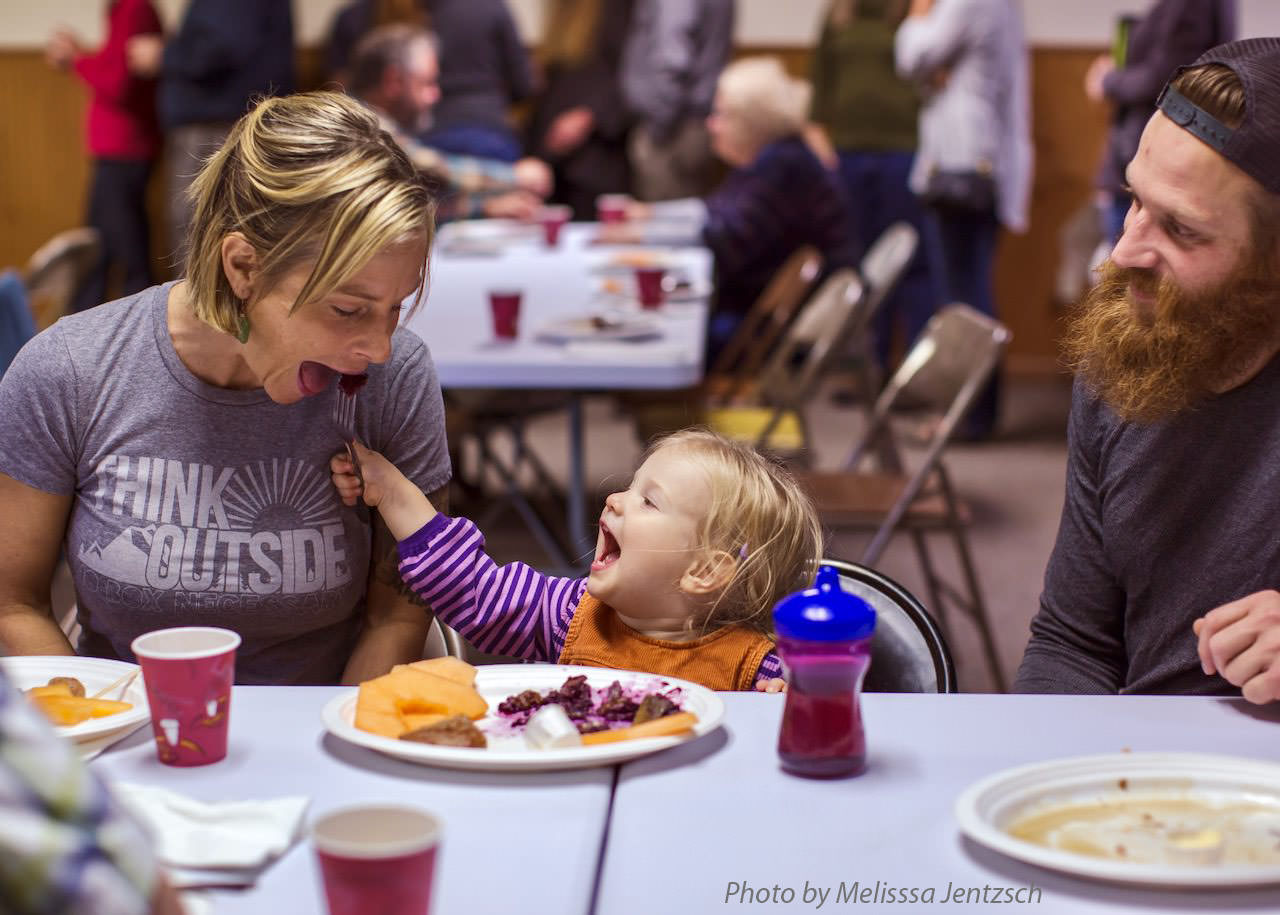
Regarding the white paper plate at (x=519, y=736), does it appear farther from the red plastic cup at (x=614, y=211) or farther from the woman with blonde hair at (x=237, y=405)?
the red plastic cup at (x=614, y=211)

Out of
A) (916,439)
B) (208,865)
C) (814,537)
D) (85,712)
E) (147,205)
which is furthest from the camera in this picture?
(147,205)

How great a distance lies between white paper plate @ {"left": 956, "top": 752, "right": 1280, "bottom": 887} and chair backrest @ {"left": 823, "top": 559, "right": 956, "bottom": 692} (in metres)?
0.54

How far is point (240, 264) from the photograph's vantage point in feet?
5.33

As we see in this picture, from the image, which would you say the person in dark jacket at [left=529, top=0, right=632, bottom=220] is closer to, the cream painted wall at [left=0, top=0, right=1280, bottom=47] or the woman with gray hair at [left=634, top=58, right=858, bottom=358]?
the cream painted wall at [left=0, top=0, right=1280, bottom=47]

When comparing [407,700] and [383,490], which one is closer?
[407,700]

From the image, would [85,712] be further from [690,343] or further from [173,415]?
[690,343]

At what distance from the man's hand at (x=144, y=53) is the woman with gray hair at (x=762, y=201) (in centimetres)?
314

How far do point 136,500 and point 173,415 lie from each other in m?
0.11

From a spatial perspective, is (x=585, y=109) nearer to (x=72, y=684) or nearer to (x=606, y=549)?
(x=606, y=549)

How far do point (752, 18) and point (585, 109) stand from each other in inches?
43.7

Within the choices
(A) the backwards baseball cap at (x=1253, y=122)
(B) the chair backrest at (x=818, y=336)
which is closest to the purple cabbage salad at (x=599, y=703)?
(A) the backwards baseball cap at (x=1253, y=122)

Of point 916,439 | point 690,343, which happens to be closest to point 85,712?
point 690,343

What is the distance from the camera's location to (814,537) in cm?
176

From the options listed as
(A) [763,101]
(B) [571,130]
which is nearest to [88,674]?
(A) [763,101]
